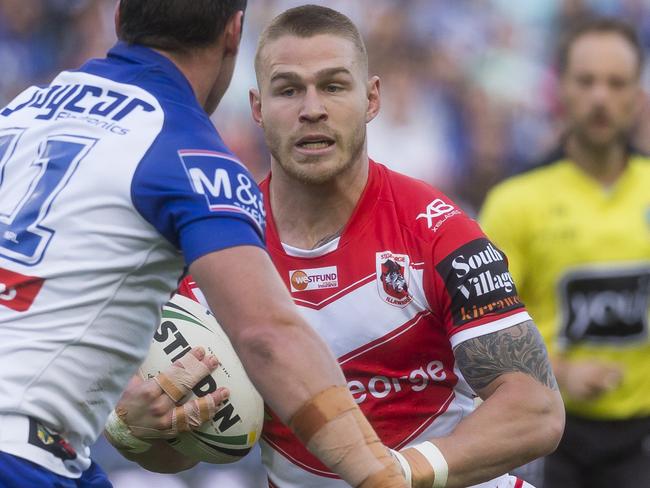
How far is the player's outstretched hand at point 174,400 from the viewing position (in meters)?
4.12

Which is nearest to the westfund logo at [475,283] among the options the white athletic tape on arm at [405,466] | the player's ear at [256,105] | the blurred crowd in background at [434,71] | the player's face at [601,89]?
the white athletic tape on arm at [405,466]

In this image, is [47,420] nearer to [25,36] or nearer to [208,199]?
[208,199]

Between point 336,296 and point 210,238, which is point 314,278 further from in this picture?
point 210,238

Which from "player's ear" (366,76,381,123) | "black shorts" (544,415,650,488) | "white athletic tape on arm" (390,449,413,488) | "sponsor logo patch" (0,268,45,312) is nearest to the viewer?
"sponsor logo patch" (0,268,45,312)

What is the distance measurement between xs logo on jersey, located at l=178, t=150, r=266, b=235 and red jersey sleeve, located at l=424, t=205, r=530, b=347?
1.09 meters

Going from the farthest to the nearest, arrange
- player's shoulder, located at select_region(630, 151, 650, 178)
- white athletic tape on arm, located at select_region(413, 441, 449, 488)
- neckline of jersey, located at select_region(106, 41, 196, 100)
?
player's shoulder, located at select_region(630, 151, 650, 178)
white athletic tape on arm, located at select_region(413, 441, 449, 488)
neckline of jersey, located at select_region(106, 41, 196, 100)

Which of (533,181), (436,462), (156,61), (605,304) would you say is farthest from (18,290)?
(533,181)

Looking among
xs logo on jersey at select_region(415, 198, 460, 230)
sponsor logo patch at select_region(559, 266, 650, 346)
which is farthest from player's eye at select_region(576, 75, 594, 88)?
xs logo on jersey at select_region(415, 198, 460, 230)

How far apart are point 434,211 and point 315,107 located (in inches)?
21.2

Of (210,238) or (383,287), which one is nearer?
(210,238)

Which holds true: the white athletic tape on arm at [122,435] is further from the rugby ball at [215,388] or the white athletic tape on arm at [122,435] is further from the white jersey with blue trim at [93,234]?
the white jersey with blue trim at [93,234]

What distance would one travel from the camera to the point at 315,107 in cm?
444

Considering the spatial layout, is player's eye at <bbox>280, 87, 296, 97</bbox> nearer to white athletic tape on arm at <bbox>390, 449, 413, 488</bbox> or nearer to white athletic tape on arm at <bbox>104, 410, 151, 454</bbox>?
white athletic tape on arm at <bbox>104, 410, 151, 454</bbox>

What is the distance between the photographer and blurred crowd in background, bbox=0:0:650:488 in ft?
32.2
